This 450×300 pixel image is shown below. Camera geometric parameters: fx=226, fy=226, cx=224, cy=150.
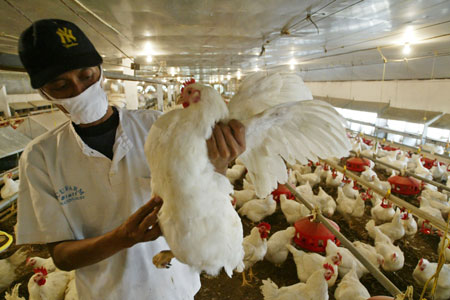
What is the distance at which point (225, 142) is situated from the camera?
2.84 feet

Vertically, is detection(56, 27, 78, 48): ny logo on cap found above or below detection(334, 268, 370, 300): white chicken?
above

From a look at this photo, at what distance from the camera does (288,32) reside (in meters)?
3.27

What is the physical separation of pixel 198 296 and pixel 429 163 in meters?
6.37

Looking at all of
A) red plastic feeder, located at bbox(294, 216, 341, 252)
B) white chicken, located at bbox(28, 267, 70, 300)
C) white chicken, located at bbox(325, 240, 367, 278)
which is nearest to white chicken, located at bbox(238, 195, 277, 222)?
red plastic feeder, located at bbox(294, 216, 341, 252)

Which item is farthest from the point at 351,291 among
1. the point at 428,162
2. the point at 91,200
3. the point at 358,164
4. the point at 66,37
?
the point at 428,162

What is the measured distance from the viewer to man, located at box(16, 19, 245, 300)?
34.5 inches

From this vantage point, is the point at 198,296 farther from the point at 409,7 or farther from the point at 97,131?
the point at 409,7

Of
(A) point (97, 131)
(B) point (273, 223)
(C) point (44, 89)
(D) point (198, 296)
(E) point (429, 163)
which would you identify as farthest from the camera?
(E) point (429, 163)

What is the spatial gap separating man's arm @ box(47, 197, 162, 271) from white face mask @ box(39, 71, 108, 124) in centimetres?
54

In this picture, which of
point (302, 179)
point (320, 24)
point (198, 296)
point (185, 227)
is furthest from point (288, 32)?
point (198, 296)

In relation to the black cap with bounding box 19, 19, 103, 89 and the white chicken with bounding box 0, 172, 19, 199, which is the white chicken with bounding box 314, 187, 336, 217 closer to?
the black cap with bounding box 19, 19, 103, 89

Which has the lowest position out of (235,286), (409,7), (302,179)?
(235,286)

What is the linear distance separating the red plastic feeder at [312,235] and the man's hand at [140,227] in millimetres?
2431

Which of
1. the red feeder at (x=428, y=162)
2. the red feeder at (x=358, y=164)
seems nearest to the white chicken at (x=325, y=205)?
the red feeder at (x=358, y=164)
